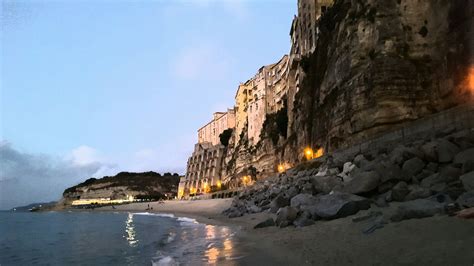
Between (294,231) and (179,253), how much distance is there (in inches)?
177

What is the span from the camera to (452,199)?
9977 mm

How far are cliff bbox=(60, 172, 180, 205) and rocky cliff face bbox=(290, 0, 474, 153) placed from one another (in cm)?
12305

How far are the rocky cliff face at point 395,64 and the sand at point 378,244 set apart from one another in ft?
60.9

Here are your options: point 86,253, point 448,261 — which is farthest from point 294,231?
point 86,253

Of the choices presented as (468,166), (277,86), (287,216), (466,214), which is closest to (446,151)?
(468,166)

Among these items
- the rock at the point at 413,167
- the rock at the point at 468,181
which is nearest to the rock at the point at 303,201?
the rock at the point at 413,167

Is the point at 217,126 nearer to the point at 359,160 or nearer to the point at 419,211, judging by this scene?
the point at 359,160

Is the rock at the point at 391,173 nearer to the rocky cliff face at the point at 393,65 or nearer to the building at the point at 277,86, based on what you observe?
the rocky cliff face at the point at 393,65

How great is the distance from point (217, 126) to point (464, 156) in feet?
358

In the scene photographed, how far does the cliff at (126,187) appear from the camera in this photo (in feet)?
498

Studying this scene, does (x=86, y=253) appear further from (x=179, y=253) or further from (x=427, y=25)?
(x=427, y=25)

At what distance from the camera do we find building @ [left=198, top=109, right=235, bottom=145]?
114 m

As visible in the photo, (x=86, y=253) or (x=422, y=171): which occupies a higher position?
(x=422, y=171)

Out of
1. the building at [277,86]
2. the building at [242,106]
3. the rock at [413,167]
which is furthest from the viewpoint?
the building at [242,106]
